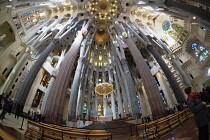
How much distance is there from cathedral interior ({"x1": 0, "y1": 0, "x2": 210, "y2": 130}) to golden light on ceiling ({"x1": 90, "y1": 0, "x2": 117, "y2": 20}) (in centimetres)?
19

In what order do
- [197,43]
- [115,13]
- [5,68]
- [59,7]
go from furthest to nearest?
[115,13] < [59,7] < [197,43] < [5,68]

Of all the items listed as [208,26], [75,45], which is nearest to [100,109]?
[75,45]

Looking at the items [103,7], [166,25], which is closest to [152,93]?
[166,25]

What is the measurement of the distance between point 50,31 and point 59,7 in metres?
5.29

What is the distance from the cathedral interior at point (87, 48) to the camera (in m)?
Answer: 13.1

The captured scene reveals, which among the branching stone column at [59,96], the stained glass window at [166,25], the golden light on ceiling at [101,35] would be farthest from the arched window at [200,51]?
the golden light on ceiling at [101,35]

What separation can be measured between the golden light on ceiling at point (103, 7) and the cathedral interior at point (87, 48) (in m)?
0.19

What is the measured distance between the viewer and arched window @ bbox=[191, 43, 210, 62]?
16.4 m

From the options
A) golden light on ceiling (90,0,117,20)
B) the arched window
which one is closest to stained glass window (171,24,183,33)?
the arched window

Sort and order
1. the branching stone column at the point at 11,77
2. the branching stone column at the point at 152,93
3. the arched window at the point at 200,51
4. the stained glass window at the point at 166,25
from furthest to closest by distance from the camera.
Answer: the stained glass window at the point at 166,25, the arched window at the point at 200,51, the branching stone column at the point at 11,77, the branching stone column at the point at 152,93

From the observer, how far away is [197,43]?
58.3 feet

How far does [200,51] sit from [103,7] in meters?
20.2

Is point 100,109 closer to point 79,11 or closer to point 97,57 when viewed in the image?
point 97,57

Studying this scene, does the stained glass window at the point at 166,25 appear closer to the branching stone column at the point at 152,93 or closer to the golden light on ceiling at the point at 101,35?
the branching stone column at the point at 152,93
